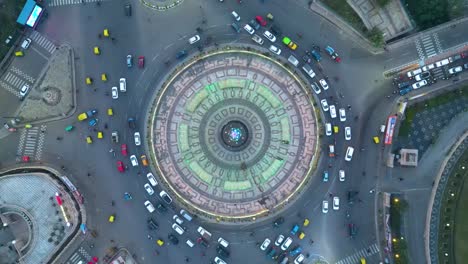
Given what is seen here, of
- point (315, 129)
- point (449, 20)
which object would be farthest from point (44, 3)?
point (449, 20)

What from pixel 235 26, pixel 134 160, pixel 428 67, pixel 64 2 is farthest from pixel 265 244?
pixel 64 2

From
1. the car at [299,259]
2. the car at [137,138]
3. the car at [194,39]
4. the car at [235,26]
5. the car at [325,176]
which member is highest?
the car at [235,26]

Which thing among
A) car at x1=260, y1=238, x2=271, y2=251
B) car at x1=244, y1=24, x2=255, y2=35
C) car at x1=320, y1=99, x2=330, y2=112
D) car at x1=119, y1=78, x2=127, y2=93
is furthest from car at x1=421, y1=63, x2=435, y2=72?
car at x1=119, y1=78, x2=127, y2=93

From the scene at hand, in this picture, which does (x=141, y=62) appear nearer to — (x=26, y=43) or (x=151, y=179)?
(x=151, y=179)

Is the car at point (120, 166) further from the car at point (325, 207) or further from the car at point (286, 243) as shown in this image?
the car at point (325, 207)

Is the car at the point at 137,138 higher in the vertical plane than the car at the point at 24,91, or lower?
lower

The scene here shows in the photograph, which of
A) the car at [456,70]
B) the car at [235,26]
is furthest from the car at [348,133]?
the car at [235,26]

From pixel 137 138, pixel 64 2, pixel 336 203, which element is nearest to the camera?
pixel 336 203
